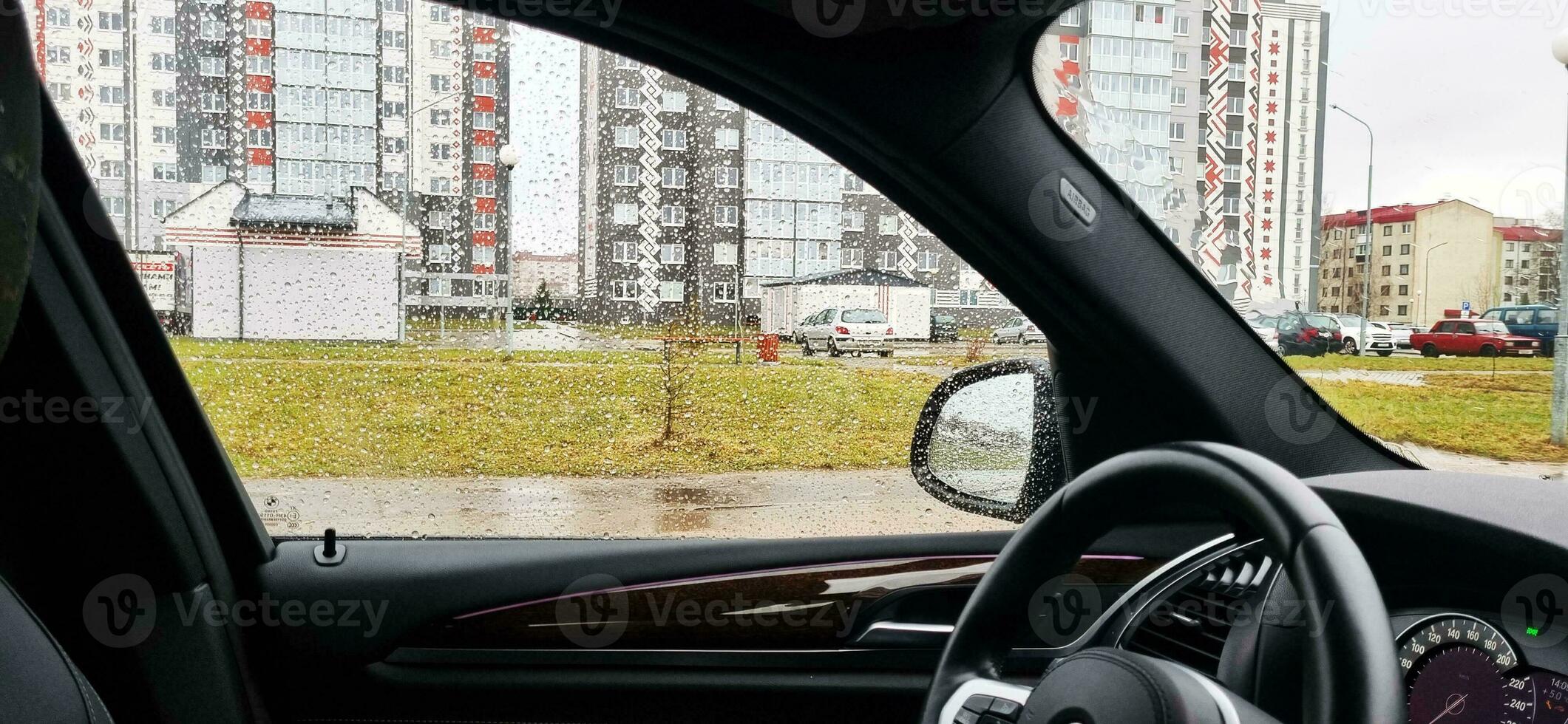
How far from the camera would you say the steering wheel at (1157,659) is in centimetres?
86

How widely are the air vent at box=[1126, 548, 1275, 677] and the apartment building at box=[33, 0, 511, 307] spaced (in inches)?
51.0

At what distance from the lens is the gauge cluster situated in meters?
1.17

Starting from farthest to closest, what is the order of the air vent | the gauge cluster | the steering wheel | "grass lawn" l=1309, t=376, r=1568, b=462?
1. "grass lawn" l=1309, t=376, r=1568, b=462
2. the air vent
3. the gauge cluster
4. the steering wheel

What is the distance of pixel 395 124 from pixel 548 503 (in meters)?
0.79

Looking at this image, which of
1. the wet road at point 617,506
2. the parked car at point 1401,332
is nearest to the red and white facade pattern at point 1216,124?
the parked car at point 1401,332

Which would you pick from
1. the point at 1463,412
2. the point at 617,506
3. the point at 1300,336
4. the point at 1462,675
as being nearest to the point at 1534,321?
the point at 1463,412

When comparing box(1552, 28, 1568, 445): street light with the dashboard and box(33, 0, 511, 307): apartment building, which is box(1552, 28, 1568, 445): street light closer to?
the dashboard

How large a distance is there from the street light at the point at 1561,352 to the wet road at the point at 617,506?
0.95 meters

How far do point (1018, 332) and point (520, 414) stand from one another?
3.10ft

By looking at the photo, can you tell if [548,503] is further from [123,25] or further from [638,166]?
[123,25]

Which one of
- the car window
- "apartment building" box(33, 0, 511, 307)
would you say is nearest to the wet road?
the car window

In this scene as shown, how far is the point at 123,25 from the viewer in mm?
1807

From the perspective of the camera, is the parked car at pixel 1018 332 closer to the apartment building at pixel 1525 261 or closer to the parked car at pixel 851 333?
the parked car at pixel 851 333

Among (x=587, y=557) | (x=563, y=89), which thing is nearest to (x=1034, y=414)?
(x=587, y=557)
